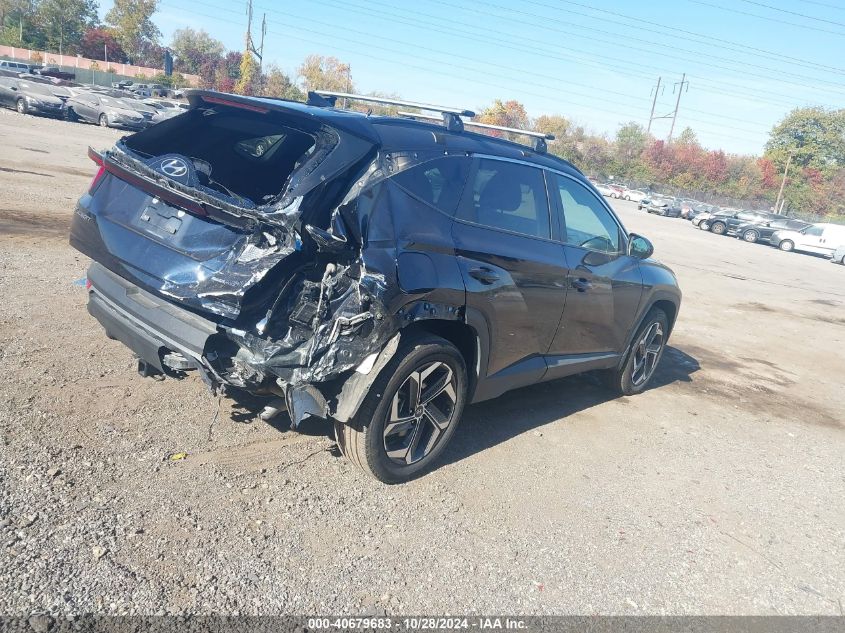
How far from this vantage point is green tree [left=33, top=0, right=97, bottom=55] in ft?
281

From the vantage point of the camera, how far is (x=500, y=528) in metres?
3.56

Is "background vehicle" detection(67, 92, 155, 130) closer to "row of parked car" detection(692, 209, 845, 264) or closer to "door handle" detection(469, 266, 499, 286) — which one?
"door handle" detection(469, 266, 499, 286)

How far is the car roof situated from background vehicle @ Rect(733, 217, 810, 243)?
34.1 meters

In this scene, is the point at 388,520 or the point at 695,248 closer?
the point at 388,520

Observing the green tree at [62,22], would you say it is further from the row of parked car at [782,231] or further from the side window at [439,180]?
the side window at [439,180]

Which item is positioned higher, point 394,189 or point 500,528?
point 394,189

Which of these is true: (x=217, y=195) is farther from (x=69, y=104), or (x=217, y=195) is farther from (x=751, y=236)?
(x=751, y=236)

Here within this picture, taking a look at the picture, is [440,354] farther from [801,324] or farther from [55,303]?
[801,324]

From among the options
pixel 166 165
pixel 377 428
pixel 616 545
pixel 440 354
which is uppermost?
pixel 166 165

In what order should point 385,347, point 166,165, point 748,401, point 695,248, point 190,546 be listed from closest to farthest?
point 190,546
point 385,347
point 166,165
point 748,401
point 695,248

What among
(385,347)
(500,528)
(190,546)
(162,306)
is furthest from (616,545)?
(162,306)

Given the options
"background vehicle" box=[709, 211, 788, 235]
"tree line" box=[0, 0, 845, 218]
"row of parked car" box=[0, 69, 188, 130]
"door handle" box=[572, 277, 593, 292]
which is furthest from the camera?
"tree line" box=[0, 0, 845, 218]

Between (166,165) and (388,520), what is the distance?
230cm

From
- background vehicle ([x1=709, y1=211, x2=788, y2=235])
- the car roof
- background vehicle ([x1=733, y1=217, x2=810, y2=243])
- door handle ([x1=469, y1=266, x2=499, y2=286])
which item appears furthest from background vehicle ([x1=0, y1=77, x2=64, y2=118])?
background vehicle ([x1=733, y1=217, x2=810, y2=243])
